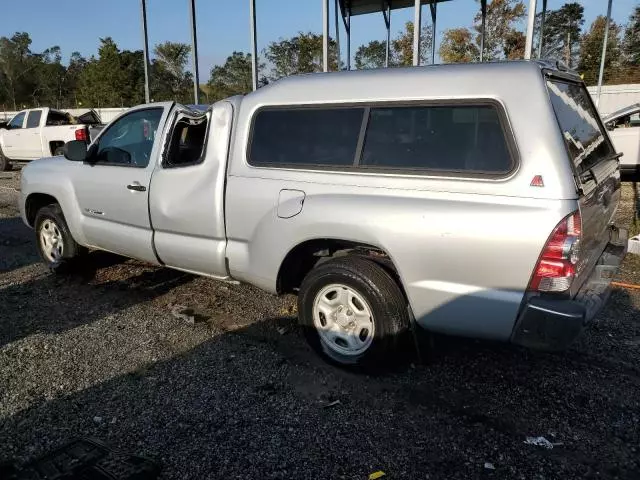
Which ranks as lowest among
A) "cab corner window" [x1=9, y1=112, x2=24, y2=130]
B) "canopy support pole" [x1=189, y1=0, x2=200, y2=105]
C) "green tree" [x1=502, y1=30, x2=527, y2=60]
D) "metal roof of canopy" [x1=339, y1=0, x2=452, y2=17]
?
"cab corner window" [x1=9, y1=112, x2=24, y2=130]

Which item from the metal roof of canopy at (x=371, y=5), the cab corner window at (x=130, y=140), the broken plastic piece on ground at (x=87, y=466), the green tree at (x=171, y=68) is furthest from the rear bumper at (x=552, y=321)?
the green tree at (x=171, y=68)

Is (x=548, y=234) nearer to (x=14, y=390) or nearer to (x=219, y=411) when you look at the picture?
(x=219, y=411)

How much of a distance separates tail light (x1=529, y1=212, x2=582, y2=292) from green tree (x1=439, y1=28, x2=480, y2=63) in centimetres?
3313

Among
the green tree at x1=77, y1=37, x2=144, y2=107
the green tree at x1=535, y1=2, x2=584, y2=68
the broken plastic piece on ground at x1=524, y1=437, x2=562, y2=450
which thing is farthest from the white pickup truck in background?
the green tree at x1=535, y1=2, x2=584, y2=68

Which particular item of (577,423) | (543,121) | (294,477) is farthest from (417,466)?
(543,121)

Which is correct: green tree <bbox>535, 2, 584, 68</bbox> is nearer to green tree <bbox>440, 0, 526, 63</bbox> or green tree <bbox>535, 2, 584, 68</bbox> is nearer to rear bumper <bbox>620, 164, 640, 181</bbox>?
green tree <bbox>440, 0, 526, 63</bbox>

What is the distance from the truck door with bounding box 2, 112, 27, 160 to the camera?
605 inches

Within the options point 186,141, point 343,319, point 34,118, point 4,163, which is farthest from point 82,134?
point 343,319

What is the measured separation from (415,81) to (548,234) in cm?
123

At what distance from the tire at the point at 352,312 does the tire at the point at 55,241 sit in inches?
122

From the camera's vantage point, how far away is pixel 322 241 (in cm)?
349

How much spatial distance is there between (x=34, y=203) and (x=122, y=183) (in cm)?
182

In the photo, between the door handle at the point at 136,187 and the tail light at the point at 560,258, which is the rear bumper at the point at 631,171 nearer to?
the tail light at the point at 560,258

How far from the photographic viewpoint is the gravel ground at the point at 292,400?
266 cm
